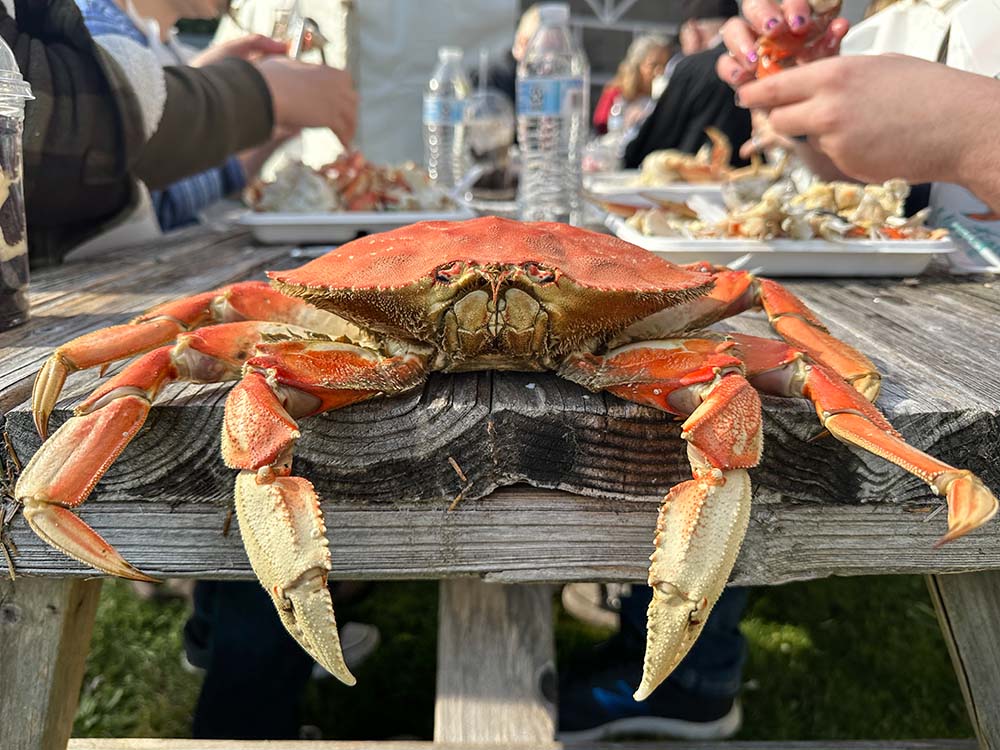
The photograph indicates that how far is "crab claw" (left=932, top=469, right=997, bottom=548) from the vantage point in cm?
66

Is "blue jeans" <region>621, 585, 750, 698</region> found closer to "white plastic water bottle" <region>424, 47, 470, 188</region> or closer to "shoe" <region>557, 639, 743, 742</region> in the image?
"shoe" <region>557, 639, 743, 742</region>

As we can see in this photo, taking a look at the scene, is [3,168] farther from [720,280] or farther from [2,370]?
[720,280]

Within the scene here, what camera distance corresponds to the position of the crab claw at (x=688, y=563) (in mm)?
710

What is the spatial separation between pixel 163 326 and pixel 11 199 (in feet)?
1.29

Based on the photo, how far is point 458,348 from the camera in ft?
3.13

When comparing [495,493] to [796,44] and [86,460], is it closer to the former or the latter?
[86,460]

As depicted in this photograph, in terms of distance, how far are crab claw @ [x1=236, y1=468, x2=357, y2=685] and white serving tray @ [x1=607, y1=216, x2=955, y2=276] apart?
3.35ft

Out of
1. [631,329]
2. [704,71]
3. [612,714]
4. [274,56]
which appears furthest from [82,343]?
[704,71]

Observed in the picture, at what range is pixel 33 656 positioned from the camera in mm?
1005

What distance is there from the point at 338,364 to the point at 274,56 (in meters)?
2.21

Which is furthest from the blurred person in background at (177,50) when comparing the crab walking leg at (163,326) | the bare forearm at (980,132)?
the bare forearm at (980,132)

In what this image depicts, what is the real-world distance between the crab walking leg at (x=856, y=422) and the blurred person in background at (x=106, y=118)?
4.54 ft

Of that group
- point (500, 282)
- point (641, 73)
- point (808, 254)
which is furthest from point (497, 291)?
point (641, 73)

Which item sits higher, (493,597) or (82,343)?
(82,343)
